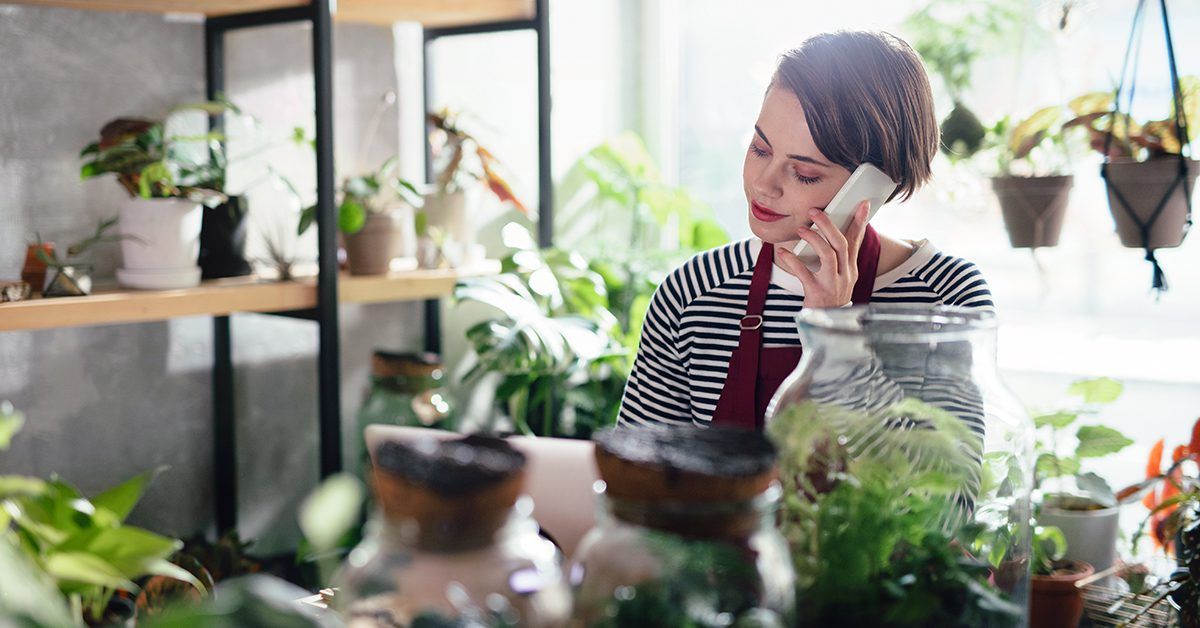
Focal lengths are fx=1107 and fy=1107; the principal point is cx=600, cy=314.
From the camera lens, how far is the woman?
152 cm

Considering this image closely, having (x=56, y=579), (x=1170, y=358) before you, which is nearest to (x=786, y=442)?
(x=56, y=579)

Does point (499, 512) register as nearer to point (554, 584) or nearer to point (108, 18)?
point (554, 584)

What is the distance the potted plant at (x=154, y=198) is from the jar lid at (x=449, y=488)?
4.94 feet

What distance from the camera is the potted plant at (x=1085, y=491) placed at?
205cm

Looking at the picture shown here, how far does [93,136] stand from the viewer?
2.10 metres

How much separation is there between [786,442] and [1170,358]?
231cm

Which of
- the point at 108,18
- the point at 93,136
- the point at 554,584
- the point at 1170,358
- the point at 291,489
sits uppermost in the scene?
the point at 108,18

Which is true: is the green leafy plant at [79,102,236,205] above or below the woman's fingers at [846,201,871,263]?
above

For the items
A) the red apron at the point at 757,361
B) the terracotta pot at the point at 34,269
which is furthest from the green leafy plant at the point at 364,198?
the red apron at the point at 757,361

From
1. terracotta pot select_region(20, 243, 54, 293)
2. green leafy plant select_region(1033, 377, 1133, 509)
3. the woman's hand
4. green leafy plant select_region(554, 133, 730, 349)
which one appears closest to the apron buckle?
the woman's hand

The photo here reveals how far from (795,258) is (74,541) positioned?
101 centimetres

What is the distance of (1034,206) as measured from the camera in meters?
2.14

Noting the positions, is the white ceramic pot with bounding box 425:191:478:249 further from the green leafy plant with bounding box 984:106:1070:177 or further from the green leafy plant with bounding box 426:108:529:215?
the green leafy plant with bounding box 984:106:1070:177

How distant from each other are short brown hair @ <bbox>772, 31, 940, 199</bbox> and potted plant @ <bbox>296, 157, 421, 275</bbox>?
99 centimetres
